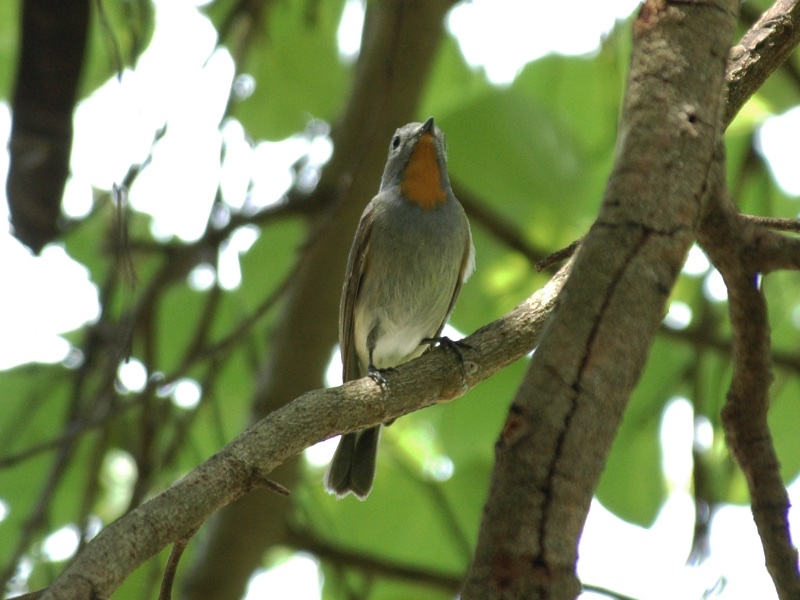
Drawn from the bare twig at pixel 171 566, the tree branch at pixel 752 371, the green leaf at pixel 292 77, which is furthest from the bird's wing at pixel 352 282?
the tree branch at pixel 752 371

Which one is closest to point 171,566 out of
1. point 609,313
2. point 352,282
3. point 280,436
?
point 280,436

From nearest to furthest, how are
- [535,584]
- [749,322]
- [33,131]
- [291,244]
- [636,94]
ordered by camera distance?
[535,584], [636,94], [749,322], [33,131], [291,244]

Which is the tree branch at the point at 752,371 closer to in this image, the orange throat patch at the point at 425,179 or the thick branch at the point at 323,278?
the thick branch at the point at 323,278

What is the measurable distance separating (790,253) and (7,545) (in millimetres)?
4418

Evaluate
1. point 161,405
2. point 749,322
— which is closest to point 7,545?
point 161,405

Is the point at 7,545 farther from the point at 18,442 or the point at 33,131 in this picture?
the point at 33,131

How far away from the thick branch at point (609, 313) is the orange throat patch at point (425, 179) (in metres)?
3.65

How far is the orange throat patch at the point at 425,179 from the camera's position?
17.7ft

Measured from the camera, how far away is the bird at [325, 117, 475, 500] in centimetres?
518

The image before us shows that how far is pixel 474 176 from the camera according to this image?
190 inches

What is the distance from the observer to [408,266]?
5.21 meters

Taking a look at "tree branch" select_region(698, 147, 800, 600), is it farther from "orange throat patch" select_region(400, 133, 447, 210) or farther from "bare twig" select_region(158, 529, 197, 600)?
"orange throat patch" select_region(400, 133, 447, 210)

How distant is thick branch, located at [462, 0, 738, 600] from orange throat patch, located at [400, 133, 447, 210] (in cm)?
365

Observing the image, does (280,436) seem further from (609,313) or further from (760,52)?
(760,52)
